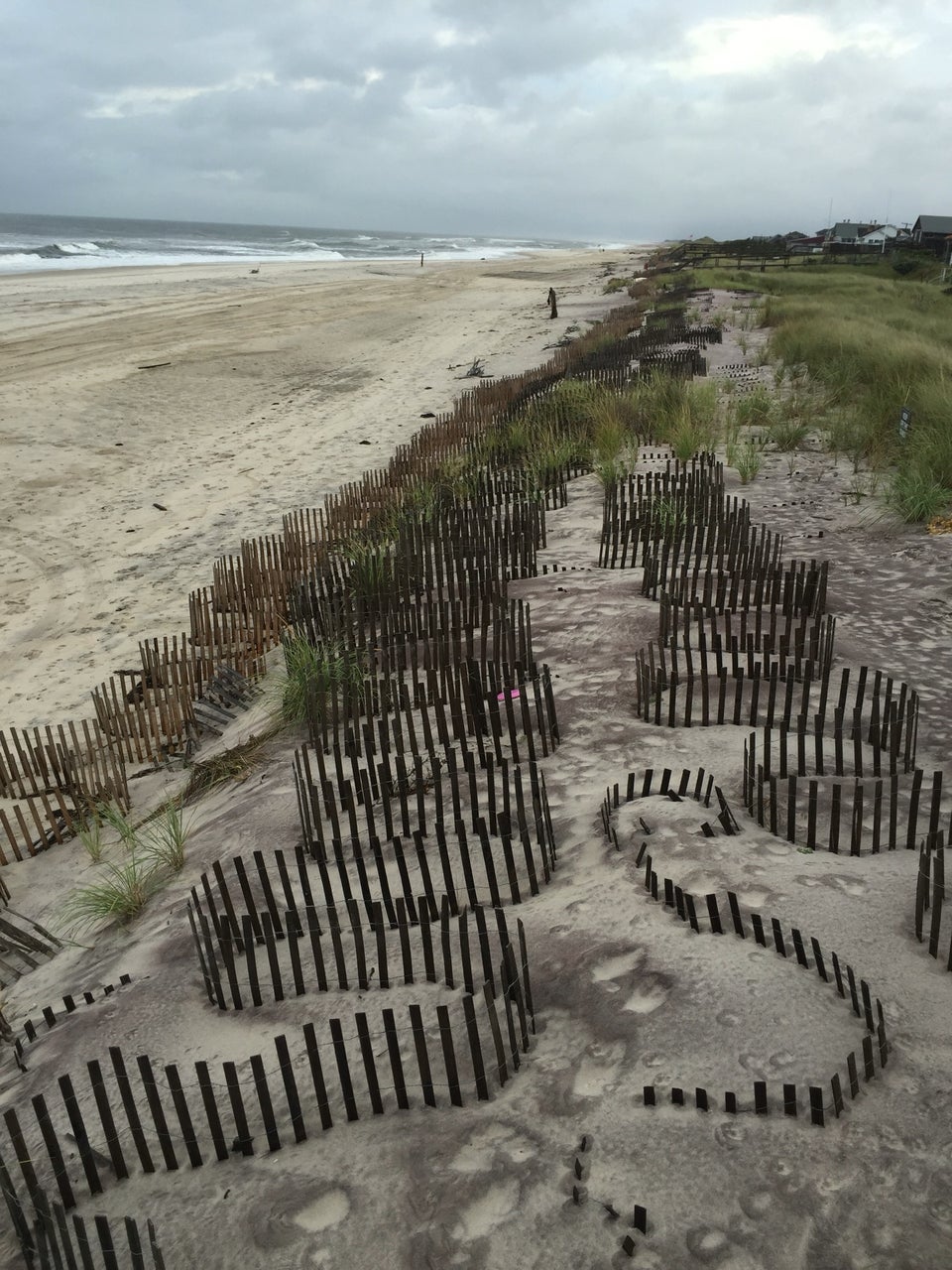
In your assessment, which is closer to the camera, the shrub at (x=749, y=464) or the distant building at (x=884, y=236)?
the shrub at (x=749, y=464)

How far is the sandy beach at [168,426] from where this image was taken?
311 inches

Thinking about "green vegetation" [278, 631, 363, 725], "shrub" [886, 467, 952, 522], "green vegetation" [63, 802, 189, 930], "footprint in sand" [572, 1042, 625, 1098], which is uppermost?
"footprint in sand" [572, 1042, 625, 1098]

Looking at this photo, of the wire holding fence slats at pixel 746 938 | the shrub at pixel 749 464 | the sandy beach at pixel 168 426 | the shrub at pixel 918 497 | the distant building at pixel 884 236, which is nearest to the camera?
the wire holding fence slats at pixel 746 938

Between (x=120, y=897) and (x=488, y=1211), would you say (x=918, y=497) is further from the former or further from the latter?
(x=488, y=1211)

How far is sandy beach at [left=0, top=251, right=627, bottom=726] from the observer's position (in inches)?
311

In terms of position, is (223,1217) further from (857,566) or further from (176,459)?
(176,459)

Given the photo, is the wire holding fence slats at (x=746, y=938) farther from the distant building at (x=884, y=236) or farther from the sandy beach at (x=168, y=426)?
the distant building at (x=884, y=236)

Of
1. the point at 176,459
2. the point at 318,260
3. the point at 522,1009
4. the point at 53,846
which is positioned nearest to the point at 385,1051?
the point at 522,1009

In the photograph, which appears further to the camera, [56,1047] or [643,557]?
[643,557]

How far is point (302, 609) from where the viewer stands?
617 cm

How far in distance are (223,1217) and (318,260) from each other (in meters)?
67.7

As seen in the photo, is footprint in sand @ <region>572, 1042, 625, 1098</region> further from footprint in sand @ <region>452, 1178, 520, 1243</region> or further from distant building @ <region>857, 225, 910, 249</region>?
distant building @ <region>857, 225, 910, 249</region>

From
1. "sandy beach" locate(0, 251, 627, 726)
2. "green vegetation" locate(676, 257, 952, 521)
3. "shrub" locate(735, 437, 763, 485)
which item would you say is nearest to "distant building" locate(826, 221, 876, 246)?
"sandy beach" locate(0, 251, 627, 726)

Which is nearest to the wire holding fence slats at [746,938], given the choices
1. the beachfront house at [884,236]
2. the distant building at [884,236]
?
the beachfront house at [884,236]
